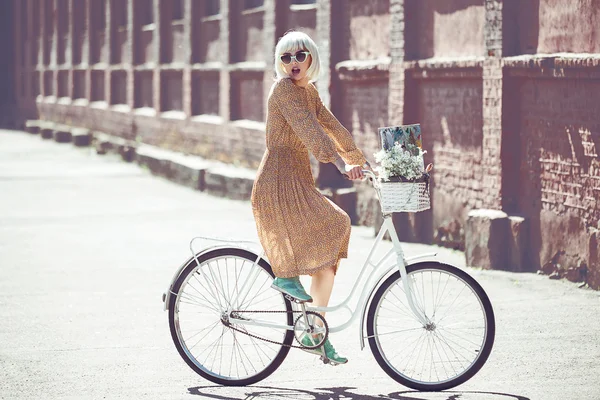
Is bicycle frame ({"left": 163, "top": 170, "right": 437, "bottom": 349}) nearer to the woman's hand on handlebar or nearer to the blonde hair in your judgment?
the woman's hand on handlebar

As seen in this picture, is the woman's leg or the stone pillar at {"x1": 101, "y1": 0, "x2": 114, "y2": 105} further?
the stone pillar at {"x1": 101, "y1": 0, "x2": 114, "y2": 105}

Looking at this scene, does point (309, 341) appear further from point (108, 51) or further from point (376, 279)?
point (108, 51)

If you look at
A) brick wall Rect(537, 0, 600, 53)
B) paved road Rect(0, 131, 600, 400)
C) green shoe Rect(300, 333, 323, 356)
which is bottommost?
paved road Rect(0, 131, 600, 400)

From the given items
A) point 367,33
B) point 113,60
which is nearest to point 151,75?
point 113,60

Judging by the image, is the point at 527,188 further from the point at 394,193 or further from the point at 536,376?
the point at 394,193

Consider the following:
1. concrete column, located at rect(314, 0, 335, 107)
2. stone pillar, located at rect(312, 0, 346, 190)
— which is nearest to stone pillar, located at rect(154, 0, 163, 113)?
concrete column, located at rect(314, 0, 335, 107)

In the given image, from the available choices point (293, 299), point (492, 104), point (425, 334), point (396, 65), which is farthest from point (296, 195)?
point (396, 65)

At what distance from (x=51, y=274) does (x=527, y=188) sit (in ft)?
14.1

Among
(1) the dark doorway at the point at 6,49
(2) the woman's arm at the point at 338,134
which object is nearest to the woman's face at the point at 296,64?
(2) the woman's arm at the point at 338,134

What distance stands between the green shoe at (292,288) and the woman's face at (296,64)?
1005 mm

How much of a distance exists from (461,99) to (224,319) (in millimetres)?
6453

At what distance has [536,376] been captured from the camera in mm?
6438

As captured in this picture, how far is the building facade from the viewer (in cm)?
998

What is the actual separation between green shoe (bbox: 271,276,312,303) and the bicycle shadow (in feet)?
1.55
